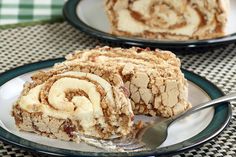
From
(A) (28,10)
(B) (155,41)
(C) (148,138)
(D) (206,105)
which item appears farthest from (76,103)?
(A) (28,10)

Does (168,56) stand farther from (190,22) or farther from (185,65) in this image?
(190,22)

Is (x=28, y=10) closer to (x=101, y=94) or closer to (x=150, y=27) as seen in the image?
(x=150, y=27)

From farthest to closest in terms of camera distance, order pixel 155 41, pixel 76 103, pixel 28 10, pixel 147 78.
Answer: pixel 28 10, pixel 155 41, pixel 147 78, pixel 76 103

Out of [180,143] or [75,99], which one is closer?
[180,143]

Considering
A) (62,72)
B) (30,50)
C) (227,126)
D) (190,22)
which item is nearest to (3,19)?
(30,50)

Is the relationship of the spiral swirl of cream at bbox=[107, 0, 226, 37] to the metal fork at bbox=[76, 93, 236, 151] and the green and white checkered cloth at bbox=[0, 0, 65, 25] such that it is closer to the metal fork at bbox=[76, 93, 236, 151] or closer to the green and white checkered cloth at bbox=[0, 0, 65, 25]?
the green and white checkered cloth at bbox=[0, 0, 65, 25]

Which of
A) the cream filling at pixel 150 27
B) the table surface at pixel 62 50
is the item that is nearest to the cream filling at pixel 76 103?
the table surface at pixel 62 50
